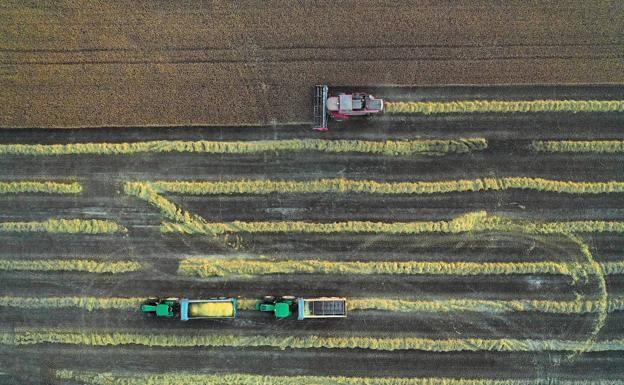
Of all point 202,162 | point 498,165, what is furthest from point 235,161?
point 498,165

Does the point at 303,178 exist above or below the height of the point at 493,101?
below

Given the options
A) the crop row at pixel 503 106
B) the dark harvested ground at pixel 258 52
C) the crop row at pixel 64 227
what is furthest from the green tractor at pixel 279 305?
the crop row at pixel 503 106

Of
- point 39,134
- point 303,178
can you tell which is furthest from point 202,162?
point 39,134

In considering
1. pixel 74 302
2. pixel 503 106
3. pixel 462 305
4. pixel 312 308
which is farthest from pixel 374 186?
pixel 74 302

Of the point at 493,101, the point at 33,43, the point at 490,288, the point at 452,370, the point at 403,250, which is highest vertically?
the point at 33,43

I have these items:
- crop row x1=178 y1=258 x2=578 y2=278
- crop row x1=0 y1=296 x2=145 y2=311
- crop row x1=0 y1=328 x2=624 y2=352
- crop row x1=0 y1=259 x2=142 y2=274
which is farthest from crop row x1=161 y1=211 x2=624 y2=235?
crop row x1=0 y1=328 x2=624 y2=352

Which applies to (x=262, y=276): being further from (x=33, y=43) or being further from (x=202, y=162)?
(x=33, y=43)
